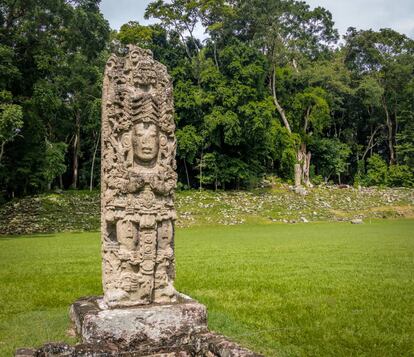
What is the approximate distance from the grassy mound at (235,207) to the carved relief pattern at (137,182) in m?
22.0

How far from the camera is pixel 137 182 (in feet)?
A: 20.2

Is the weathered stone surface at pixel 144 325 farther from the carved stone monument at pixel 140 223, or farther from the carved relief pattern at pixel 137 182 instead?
the carved relief pattern at pixel 137 182

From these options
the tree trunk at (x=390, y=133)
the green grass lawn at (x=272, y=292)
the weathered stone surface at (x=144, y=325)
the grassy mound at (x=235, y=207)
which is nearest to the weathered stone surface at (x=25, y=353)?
the weathered stone surface at (x=144, y=325)

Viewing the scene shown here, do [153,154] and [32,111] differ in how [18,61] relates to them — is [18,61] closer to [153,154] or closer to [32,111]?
[32,111]

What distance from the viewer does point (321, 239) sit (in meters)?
20.5

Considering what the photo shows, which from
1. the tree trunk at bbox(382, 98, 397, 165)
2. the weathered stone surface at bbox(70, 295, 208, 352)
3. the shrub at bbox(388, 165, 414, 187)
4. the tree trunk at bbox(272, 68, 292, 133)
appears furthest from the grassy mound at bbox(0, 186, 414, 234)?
the weathered stone surface at bbox(70, 295, 208, 352)

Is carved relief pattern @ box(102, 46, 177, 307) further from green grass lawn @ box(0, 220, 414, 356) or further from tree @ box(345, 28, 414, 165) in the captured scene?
tree @ box(345, 28, 414, 165)

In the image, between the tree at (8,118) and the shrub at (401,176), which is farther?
the shrub at (401,176)

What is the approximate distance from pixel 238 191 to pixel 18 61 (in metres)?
20.0

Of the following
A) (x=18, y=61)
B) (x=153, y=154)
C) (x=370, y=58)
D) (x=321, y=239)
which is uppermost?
(x=370, y=58)

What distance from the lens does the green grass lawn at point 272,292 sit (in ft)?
21.0

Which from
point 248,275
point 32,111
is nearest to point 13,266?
point 248,275

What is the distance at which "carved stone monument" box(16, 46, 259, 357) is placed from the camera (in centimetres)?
562

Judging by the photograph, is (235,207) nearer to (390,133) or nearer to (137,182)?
(137,182)
